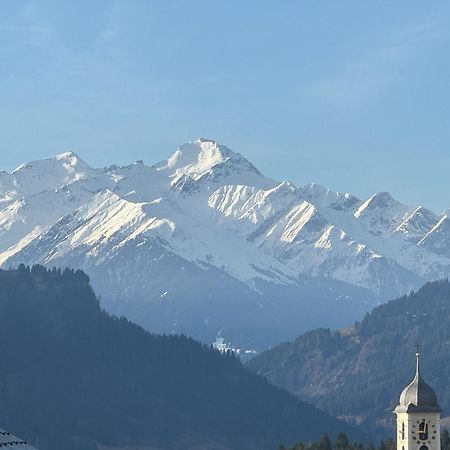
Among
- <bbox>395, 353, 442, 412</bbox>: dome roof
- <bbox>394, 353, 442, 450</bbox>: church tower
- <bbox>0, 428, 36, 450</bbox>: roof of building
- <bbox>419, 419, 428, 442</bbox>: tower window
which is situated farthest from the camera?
<bbox>395, 353, 442, 412</bbox>: dome roof

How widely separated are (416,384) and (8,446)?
193 feet

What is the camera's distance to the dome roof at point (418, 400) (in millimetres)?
172750

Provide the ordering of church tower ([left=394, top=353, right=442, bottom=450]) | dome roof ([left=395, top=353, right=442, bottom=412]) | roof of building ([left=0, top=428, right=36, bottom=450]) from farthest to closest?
dome roof ([left=395, top=353, right=442, bottom=412]) < church tower ([left=394, top=353, right=442, bottom=450]) < roof of building ([left=0, top=428, right=36, bottom=450])

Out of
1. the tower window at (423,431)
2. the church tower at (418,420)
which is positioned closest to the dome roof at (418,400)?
the church tower at (418,420)

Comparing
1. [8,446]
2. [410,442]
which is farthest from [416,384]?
[8,446]

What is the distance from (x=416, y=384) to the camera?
176 metres

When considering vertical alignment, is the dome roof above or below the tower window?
above

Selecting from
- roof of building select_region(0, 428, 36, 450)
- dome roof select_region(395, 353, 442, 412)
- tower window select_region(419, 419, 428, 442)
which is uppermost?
dome roof select_region(395, 353, 442, 412)

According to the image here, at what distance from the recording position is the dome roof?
6801 inches

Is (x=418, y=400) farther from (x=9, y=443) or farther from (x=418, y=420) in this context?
(x=9, y=443)

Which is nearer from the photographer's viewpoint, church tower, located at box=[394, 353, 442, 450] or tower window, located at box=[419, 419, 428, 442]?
church tower, located at box=[394, 353, 442, 450]

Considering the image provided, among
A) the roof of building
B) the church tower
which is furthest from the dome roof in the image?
the roof of building

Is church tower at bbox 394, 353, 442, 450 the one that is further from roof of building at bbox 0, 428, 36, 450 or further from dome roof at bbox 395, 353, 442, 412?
roof of building at bbox 0, 428, 36, 450

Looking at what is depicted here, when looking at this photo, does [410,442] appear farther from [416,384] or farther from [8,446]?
[8,446]
